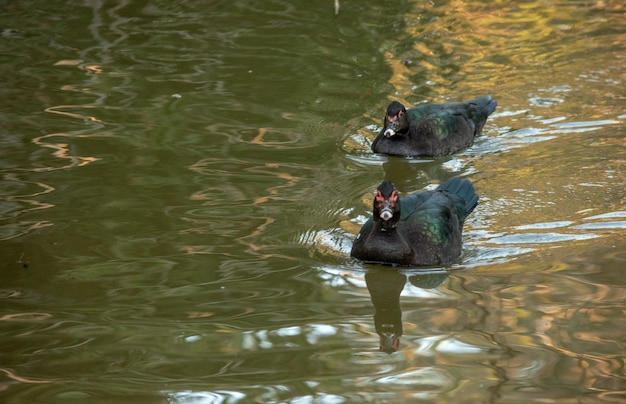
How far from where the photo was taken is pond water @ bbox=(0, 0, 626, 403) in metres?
7.05

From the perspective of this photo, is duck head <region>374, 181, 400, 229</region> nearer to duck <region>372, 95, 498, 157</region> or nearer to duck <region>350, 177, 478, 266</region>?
duck <region>350, 177, 478, 266</region>

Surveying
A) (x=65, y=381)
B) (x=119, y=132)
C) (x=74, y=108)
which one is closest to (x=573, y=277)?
(x=65, y=381)

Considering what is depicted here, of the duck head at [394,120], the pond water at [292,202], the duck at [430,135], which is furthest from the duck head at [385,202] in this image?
the duck at [430,135]

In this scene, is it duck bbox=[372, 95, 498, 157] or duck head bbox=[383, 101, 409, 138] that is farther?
duck bbox=[372, 95, 498, 157]

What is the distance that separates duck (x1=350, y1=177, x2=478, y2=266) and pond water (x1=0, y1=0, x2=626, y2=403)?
0.15 meters

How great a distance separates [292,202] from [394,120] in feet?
7.18

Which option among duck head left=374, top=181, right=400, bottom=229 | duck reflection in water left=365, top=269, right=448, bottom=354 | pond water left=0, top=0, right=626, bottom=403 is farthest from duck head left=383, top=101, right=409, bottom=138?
duck reflection in water left=365, top=269, right=448, bottom=354

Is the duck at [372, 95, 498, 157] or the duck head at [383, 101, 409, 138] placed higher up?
the duck head at [383, 101, 409, 138]

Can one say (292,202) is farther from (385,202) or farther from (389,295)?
(389,295)

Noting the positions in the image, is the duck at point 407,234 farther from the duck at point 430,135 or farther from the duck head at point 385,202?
the duck at point 430,135

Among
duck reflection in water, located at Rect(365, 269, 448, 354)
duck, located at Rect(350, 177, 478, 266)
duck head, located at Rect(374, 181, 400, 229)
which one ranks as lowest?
duck reflection in water, located at Rect(365, 269, 448, 354)

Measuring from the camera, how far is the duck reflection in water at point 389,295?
7547 mm

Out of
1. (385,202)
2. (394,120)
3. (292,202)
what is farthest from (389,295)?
(394,120)

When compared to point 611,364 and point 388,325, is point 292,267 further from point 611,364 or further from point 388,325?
point 611,364
